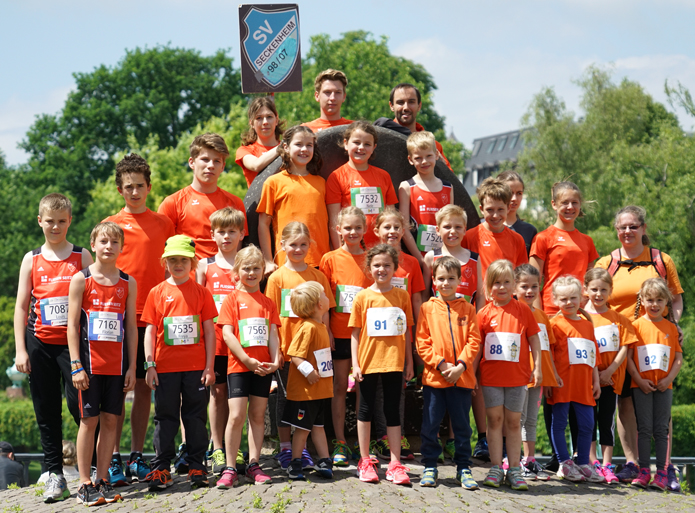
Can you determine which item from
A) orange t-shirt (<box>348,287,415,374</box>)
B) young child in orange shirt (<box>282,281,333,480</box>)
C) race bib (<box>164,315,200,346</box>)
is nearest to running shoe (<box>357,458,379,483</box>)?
young child in orange shirt (<box>282,281,333,480</box>)

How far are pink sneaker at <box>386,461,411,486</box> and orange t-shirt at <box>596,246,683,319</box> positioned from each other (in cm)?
296

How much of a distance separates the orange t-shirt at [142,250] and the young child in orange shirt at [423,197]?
2256mm

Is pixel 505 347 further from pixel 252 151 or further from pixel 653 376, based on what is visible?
pixel 252 151

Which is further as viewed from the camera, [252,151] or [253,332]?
[252,151]

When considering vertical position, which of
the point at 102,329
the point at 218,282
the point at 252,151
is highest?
the point at 252,151

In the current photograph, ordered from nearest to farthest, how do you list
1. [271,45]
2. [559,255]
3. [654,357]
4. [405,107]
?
[654,357] < [559,255] < [405,107] < [271,45]

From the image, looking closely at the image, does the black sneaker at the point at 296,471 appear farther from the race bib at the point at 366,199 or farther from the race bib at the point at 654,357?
the race bib at the point at 654,357

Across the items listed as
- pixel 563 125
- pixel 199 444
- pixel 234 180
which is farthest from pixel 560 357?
pixel 563 125

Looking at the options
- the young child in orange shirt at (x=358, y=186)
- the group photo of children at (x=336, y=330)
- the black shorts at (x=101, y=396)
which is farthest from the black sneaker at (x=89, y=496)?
the young child in orange shirt at (x=358, y=186)

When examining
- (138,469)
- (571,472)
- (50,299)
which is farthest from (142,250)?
(571,472)

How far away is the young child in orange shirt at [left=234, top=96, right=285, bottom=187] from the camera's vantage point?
791cm

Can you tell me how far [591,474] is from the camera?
6.97 m

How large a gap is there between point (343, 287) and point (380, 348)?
26.5 inches

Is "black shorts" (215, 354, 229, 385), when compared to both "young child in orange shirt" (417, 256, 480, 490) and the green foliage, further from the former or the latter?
the green foliage
